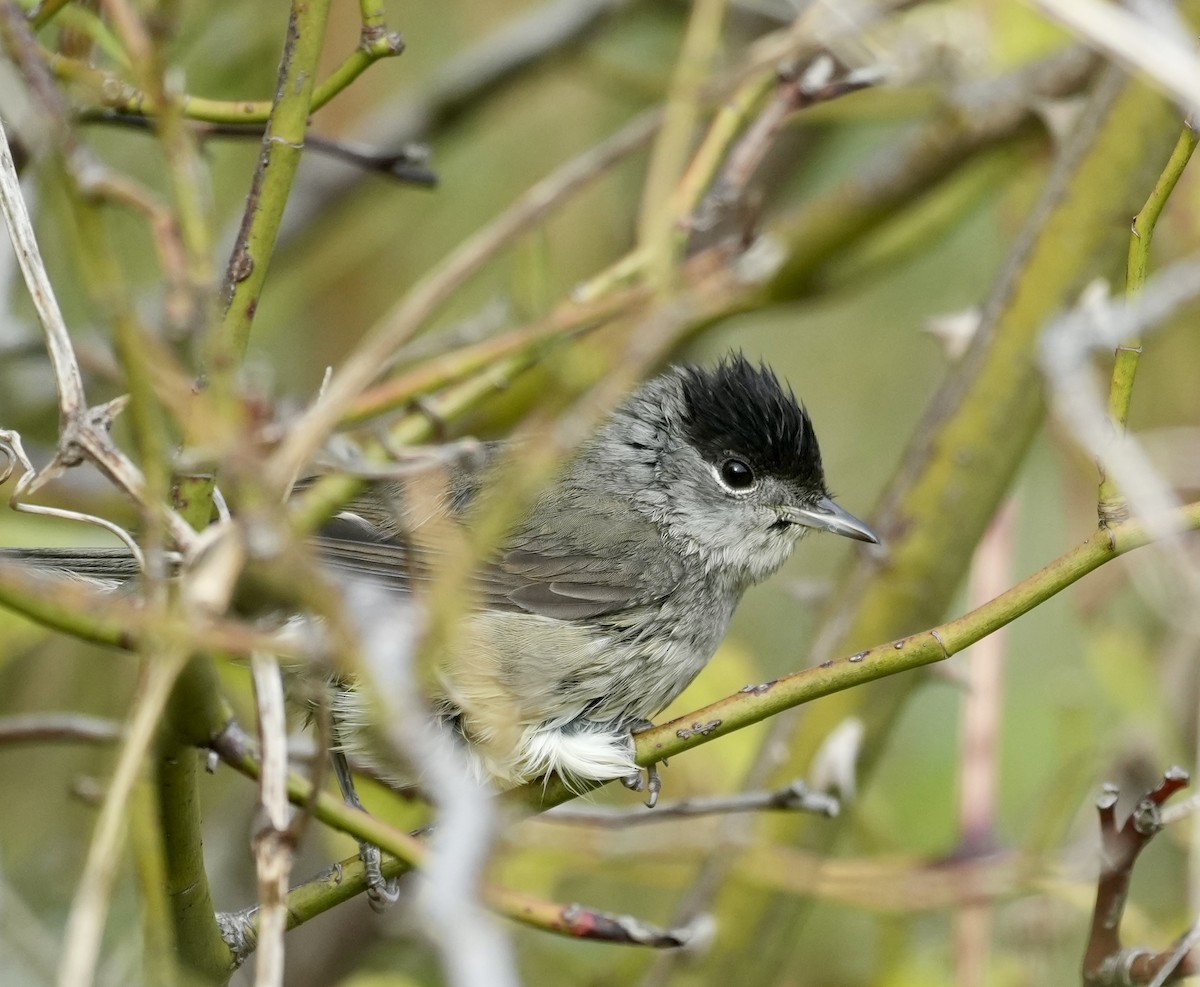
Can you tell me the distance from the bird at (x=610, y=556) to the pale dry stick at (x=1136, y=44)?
1.54m

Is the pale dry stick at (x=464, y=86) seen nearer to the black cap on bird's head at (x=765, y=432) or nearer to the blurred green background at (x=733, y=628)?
the blurred green background at (x=733, y=628)

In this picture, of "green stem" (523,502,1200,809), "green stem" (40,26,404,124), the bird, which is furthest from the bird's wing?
"green stem" (523,502,1200,809)

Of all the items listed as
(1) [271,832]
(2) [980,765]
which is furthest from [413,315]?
(2) [980,765]

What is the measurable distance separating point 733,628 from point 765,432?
2277mm

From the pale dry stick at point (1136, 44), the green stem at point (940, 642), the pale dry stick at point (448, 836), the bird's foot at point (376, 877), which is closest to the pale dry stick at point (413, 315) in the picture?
the pale dry stick at point (448, 836)

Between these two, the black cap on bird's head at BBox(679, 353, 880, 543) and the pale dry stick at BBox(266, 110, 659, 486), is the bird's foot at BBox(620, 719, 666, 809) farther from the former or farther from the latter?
the pale dry stick at BBox(266, 110, 659, 486)

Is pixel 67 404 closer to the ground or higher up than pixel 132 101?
closer to the ground

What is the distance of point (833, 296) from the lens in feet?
13.6

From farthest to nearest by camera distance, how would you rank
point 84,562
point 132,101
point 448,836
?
point 84,562 < point 132,101 < point 448,836

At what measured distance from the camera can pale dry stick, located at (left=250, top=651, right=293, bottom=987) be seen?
132 cm

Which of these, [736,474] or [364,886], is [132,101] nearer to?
[364,886]

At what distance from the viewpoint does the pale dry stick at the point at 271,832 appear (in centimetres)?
132

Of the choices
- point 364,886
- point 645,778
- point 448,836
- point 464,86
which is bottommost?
point 448,836

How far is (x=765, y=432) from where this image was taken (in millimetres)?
3443
